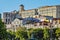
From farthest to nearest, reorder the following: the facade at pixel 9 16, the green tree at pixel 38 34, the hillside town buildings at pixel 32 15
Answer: the facade at pixel 9 16
the hillside town buildings at pixel 32 15
the green tree at pixel 38 34

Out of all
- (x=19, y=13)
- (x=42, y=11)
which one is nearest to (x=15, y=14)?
(x=19, y=13)

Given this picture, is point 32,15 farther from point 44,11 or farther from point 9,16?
point 9,16

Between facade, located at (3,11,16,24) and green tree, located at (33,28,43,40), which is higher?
facade, located at (3,11,16,24)

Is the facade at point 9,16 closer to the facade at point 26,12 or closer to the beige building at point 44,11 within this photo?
the facade at point 26,12

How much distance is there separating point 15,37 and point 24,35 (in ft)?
8.21

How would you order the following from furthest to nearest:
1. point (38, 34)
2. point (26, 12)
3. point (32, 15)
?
point (26, 12)
point (32, 15)
point (38, 34)

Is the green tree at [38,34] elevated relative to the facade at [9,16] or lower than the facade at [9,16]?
lower

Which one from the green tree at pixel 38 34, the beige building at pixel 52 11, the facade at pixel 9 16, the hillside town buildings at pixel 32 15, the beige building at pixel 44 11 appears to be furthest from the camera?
the facade at pixel 9 16

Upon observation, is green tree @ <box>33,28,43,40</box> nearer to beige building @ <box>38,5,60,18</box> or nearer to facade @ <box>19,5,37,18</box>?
beige building @ <box>38,5,60,18</box>

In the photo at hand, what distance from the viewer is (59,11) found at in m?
143

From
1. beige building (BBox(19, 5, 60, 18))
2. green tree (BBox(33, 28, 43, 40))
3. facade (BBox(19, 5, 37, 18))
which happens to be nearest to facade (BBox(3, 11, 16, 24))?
facade (BBox(19, 5, 37, 18))

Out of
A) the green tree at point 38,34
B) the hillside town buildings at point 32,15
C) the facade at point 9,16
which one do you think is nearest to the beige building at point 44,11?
the hillside town buildings at point 32,15

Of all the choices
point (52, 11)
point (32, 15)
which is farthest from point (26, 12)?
point (52, 11)

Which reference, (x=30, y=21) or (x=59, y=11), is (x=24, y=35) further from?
(x=59, y=11)
